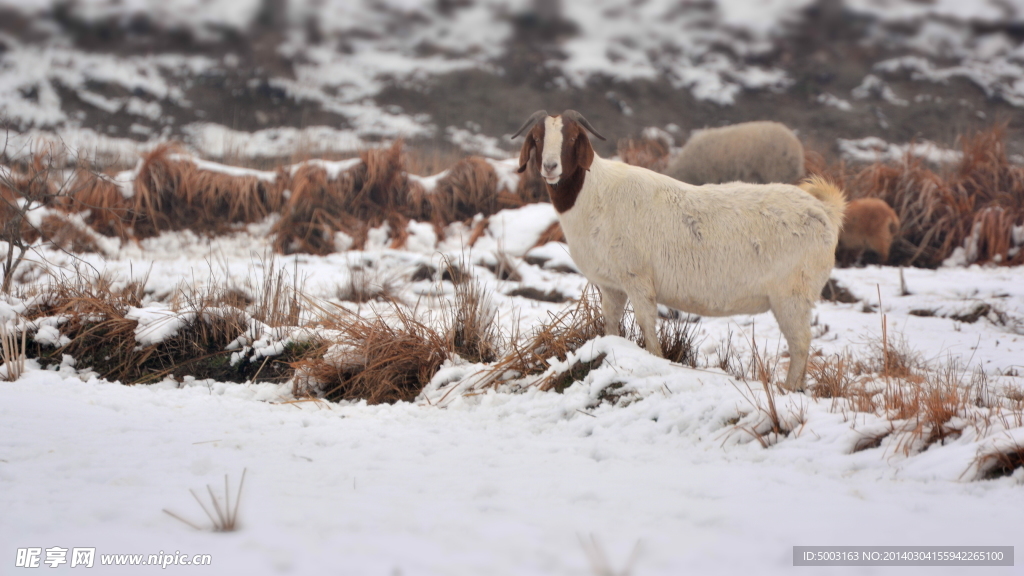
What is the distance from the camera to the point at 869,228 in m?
7.55

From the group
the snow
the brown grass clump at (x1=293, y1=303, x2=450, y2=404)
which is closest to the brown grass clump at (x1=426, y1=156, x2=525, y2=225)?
the brown grass clump at (x1=293, y1=303, x2=450, y2=404)

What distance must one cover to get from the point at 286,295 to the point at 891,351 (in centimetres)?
403

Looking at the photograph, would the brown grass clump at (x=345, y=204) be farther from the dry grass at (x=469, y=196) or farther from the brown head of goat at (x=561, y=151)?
the brown head of goat at (x=561, y=151)

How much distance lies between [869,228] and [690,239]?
4673mm

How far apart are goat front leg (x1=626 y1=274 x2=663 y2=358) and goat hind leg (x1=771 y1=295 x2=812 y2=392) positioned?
0.66m

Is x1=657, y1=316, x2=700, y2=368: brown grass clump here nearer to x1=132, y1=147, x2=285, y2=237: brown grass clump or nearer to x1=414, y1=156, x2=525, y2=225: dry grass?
x1=414, y1=156, x2=525, y2=225: dry grass

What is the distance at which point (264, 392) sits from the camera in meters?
3.95

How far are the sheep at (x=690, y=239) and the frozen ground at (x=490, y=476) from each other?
457 millimetres

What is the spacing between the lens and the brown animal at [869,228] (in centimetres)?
753

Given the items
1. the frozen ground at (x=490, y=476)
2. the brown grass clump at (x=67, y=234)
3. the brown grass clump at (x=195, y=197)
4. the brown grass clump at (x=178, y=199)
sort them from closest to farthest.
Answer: the frozen ground at (x=490, y=476) → the brown grass clump at (x=67, y=234) → the brown grass clump at (x=178, y=199) → the brown grass clump at (x=195, y=197)

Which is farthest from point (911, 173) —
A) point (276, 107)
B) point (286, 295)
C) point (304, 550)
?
point (276, 107)

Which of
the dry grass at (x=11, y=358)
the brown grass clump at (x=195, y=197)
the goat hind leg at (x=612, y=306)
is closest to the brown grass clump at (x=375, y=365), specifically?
the goat hind leg at (x=612, y=306)

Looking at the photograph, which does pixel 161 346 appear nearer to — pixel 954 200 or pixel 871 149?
pixel 954 200

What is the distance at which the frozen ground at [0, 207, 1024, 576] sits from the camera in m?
1.77
